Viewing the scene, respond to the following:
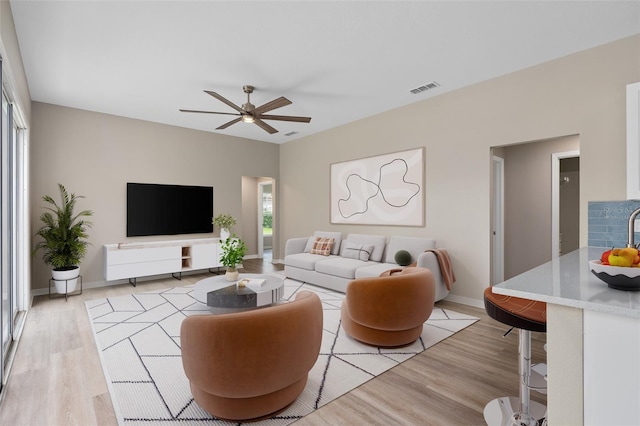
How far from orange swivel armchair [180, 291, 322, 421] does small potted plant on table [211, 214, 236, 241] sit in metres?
4.45

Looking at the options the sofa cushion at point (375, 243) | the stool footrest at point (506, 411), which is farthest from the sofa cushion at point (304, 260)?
the stool footrest at point (506, 411)

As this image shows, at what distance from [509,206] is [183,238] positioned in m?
5.68

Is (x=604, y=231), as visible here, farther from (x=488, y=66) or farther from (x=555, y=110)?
(x=488, y=66)

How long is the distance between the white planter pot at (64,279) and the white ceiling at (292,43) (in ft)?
8.02

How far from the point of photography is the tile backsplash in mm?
2828

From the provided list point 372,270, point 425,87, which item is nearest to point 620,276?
point 372,270

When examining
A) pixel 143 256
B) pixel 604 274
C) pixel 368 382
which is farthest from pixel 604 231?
pixel 143 256

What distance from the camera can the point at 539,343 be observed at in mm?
2939

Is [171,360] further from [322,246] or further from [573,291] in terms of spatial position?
[322,246]

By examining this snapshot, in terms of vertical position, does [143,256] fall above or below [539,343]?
above

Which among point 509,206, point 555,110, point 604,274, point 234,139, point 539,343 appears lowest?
point 539,343

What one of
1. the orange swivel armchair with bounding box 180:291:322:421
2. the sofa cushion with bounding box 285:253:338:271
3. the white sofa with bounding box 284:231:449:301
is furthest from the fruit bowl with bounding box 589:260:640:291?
the sofa cushion with bounding box 285:253:338:271

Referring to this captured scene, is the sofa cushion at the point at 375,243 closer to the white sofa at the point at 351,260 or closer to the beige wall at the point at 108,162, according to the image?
the white sofa at the point at 351,260

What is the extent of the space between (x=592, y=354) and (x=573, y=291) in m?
0.23
